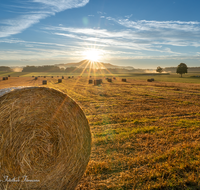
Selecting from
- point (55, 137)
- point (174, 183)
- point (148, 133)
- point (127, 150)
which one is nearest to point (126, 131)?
point (148, 133)

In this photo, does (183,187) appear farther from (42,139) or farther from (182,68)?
(182,68)

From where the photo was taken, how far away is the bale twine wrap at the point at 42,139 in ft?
13.9

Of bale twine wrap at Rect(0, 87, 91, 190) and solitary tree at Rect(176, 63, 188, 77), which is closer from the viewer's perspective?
bale twine wrap at Rect(0, 87, 91, 190)

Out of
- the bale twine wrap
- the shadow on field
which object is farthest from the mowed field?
the bale twine wrap

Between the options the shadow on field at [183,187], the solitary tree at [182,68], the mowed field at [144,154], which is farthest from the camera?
the solitary tree at [182,68]

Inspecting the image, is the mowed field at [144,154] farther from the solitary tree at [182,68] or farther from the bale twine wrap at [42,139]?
the solitary tree at [182,68]

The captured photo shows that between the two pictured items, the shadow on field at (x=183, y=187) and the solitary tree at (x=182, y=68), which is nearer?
the shadow on field at (x=183, y=187)

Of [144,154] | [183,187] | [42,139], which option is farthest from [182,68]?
[42,139]

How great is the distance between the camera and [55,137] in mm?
4730

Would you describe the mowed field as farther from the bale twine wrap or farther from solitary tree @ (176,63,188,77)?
solitary tree @ (176,63,188,77)

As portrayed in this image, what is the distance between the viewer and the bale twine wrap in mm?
4242

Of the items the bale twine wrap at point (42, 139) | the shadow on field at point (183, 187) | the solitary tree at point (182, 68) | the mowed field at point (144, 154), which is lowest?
the shadow on field at point (183, 187)

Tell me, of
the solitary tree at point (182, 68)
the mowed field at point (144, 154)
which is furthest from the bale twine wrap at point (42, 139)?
the solitary tree at point (182, 68)

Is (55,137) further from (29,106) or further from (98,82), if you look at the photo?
(98,82)
